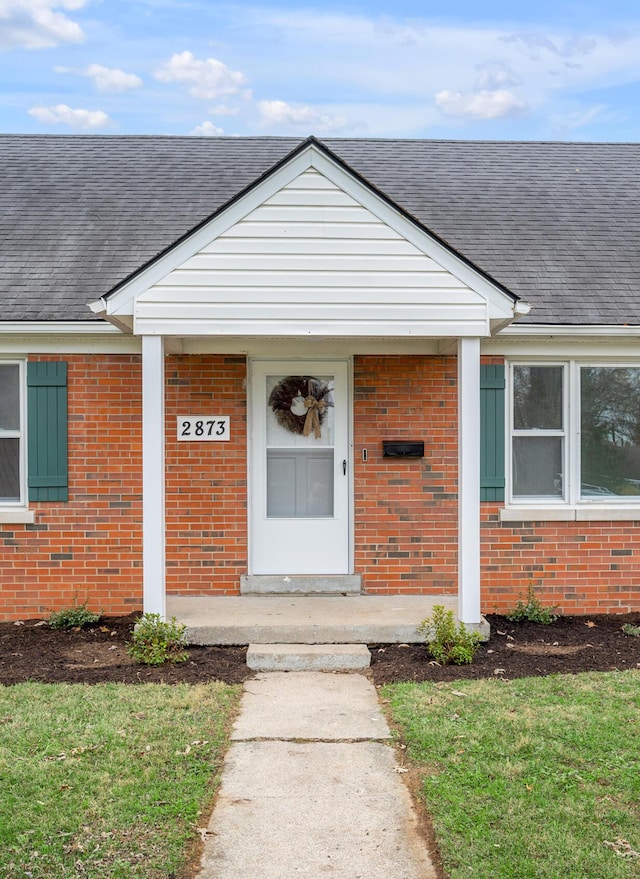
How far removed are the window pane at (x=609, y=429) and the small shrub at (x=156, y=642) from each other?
14.5 feet

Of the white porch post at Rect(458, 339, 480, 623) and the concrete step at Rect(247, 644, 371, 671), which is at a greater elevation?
the white porch post at Rect(458, 339, 480, 623)

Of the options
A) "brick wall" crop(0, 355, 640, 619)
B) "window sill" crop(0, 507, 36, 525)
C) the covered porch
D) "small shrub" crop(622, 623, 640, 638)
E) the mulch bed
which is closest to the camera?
the mulch bed

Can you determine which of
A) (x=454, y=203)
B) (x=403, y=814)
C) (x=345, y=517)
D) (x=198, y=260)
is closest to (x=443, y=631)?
(x=345, y=517)

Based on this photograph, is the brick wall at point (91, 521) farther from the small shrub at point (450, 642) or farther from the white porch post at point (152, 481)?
the small shrub at point (450, 642)

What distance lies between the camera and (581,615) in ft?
26.2

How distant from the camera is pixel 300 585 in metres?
7.81

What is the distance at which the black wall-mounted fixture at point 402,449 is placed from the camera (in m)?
7.91

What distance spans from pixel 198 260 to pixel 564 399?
4.06 m

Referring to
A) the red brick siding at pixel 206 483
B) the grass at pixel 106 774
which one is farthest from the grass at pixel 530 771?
the red brick siding at pixel 206 483

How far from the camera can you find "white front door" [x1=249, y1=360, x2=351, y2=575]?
26.0 feet

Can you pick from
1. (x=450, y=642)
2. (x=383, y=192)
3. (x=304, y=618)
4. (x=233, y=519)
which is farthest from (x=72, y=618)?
(x=383, y=192)

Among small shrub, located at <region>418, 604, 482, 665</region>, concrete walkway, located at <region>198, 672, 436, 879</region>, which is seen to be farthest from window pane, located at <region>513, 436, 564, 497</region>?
concrete walkway, located at <region>198, 672, 436, 879</region>

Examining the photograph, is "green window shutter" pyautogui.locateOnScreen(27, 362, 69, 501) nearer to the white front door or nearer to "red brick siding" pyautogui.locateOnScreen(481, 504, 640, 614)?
the white front door

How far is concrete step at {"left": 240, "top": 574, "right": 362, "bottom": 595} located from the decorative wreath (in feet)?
4.74
